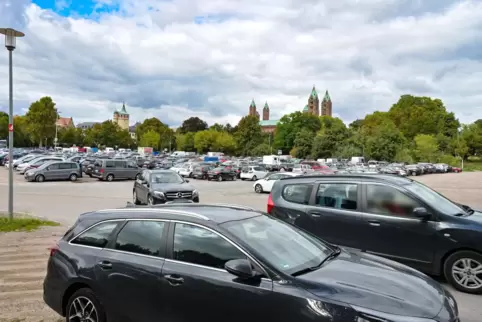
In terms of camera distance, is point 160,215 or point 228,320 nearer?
point 228,320

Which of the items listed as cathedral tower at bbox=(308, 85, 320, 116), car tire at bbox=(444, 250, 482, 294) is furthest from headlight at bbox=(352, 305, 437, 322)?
cathedral tower at bbox=(308, 85, 320, 116)

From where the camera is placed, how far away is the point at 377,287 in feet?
10.9

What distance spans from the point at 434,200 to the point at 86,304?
5.57 m

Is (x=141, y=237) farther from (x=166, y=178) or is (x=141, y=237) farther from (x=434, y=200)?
(x=166, y=178)

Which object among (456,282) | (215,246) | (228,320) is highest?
(215,246)

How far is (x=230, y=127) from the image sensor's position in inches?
5930

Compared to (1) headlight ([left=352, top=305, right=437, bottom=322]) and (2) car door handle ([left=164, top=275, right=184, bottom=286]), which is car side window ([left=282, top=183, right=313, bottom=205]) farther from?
(1) headlight ([left=352, top=305, right=437, bottom=322])

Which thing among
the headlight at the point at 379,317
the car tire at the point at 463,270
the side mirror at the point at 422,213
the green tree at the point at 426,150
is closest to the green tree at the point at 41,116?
the green tree at the point at 426,150

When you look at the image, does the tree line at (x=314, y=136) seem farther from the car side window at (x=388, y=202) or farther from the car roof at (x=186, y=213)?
the car roof at (x=186, y=213)

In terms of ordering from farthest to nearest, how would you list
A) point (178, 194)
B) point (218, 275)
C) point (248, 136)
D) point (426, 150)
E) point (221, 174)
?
point (248, 136)
point (426, 150)
point (221, 174)
point (178, 194)
point (218, 275)

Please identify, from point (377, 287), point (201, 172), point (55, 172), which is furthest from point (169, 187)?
point (201, 172)

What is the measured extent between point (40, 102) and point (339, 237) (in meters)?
85.0

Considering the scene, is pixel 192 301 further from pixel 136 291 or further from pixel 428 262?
pixel 428 262

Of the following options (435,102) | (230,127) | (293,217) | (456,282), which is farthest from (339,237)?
(230,127)
